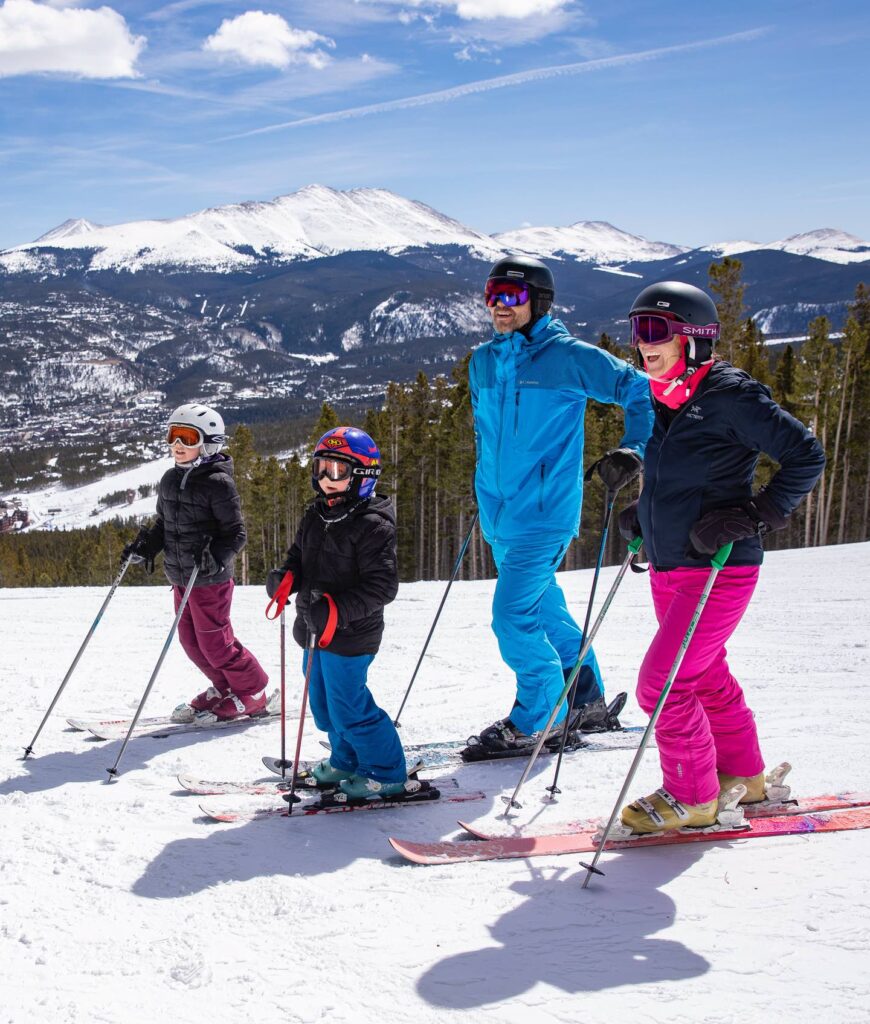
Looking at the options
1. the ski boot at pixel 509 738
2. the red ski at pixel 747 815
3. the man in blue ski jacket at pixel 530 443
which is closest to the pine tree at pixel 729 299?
the man in blue ski jacket at pixel 530 443

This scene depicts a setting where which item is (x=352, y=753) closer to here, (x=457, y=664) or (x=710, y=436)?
(x=710, y=436)

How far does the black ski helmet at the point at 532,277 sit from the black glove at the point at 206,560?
2608 mm

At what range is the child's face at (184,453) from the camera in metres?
5.91

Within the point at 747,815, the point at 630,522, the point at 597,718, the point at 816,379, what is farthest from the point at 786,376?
the point at 747,815

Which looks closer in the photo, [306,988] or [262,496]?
[306,988]

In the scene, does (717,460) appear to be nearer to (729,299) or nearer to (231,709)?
(231,709)

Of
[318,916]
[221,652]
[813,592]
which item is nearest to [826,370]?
[813,592]

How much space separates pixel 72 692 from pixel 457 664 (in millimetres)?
3433

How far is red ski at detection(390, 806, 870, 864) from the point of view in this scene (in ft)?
12.1

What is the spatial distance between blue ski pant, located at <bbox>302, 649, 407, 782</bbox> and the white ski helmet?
86.4 inches

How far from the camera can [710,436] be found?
3535 mm

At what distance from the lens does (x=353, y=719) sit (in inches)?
173

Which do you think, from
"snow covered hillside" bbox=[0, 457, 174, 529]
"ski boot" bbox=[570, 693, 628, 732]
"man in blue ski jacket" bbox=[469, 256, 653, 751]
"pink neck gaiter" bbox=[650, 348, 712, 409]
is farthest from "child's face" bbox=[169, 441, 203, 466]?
"snow covered hillside" bbox=[0, 457, 174, 529]

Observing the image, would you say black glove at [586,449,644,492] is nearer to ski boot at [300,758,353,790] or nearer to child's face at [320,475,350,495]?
child's face at [320,475,350,495]
